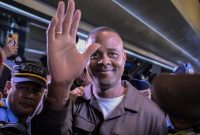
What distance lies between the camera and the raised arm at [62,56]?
4.01ft

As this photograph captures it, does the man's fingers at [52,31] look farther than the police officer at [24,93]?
No

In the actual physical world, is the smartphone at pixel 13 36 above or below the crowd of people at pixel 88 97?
above

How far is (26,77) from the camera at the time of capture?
6.14 ft

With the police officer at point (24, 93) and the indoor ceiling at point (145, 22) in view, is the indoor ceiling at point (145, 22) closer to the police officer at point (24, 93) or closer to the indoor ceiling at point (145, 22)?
the indoor ceiling at point (145, 22)

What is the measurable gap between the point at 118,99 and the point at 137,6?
220 cm

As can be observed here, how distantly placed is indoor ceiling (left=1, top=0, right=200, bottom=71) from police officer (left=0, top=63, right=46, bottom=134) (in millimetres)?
1243

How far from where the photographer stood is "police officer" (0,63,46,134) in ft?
5.84

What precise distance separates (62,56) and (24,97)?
66 centimetres

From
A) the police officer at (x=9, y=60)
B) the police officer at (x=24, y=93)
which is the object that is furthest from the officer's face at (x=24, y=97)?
the police officer at (x=9, y=60)

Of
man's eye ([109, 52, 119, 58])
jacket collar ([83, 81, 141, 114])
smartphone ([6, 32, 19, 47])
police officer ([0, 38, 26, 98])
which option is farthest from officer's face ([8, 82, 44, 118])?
smartphone ([6, 32, 19, 47])

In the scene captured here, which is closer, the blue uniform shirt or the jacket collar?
the jacket collar

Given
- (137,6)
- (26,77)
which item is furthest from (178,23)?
(26,77)

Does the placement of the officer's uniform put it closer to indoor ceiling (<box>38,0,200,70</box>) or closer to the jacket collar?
indoor ceiling (<box>38,0,200,70</box>)

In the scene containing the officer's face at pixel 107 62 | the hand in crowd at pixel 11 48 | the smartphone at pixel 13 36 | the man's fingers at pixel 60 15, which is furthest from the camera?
the smartphone at pixel 13 36
